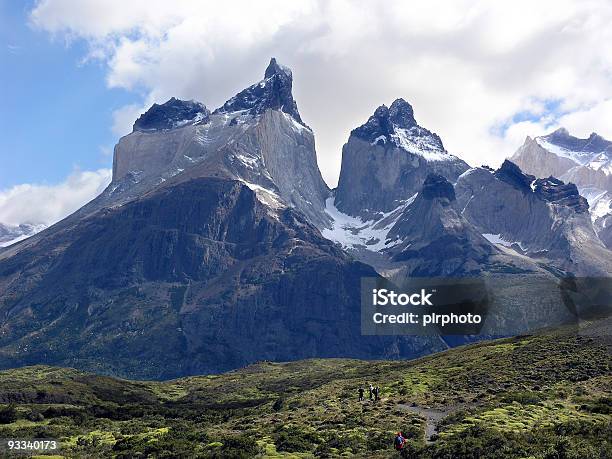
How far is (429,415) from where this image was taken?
77250 millimetres

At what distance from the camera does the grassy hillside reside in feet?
194

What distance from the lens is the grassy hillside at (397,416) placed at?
59094mm

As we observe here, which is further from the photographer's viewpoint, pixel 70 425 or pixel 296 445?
pixel 70 425

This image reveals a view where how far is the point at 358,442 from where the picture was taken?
210ft

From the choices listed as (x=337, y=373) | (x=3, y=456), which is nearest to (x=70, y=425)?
(x=3, y=456)

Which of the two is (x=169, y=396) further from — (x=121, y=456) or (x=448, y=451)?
(x=448, y=451)

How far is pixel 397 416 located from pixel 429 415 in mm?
3310

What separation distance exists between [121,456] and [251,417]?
2614 cm

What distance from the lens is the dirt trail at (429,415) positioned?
67375 millimetres

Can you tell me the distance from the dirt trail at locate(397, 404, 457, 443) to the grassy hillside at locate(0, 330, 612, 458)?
0.12m

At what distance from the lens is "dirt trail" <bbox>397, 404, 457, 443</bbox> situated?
67375mm

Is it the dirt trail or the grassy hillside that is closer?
the grassy hillside

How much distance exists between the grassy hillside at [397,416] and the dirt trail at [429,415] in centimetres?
12

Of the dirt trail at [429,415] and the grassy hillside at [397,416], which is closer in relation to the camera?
the grassy hillside at [397,416]
